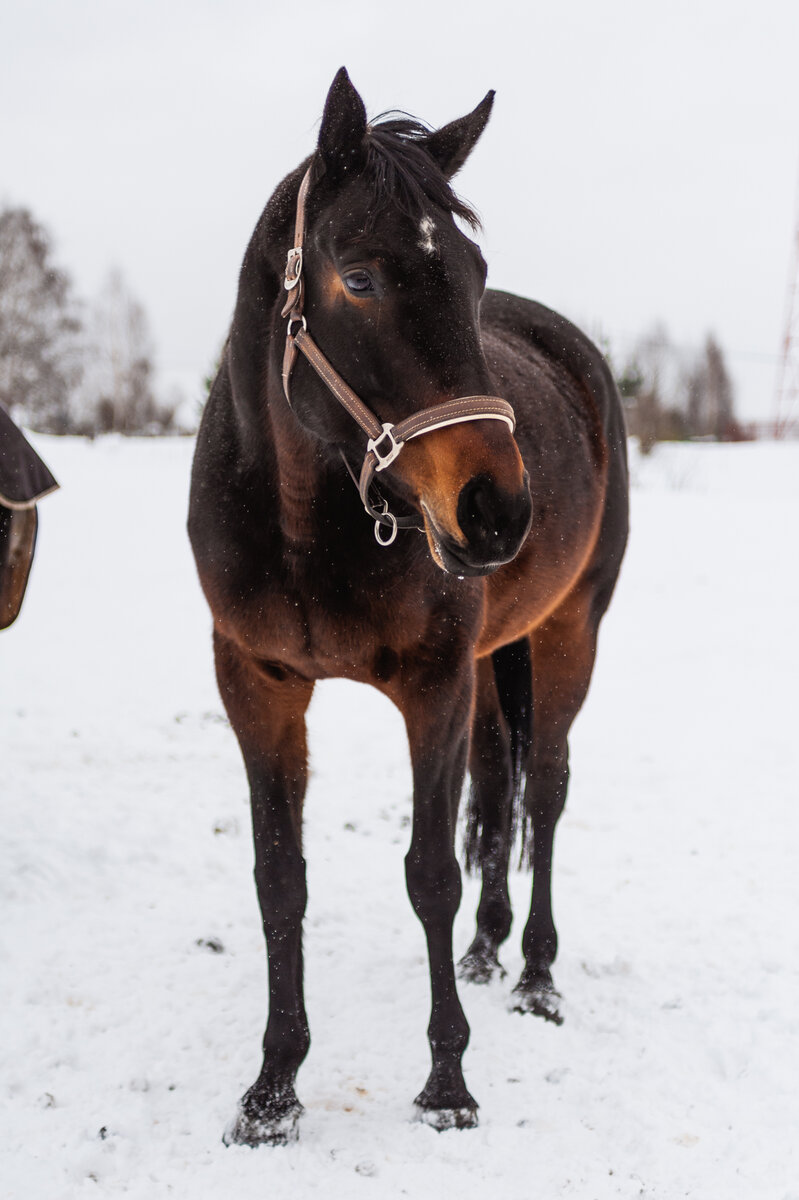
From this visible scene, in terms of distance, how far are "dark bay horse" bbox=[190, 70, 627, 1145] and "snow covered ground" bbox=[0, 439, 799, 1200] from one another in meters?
0.20

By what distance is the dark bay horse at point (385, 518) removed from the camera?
202 cm

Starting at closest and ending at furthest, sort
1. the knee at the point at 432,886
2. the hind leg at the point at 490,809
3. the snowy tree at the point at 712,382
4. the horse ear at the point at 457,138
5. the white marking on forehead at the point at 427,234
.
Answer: the white marking on forehead at the point at 427,234 < the horse ear at the point at 457,138 < the knee at the point at 432,886 < the hind leg at the point at 490,809 < the snowy tree at the point at 712,382

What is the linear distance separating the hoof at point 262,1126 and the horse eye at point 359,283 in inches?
85.2

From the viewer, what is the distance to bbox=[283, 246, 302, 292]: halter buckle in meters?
2.20

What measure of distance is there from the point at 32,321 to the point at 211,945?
28.5m

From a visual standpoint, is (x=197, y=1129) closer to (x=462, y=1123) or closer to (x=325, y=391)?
(x=462, y=1123)

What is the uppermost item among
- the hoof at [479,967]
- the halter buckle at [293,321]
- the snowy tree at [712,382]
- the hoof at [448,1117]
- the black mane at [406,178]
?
the black mane at [406,178]

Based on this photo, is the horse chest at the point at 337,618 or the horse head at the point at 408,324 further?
the horse chest at the point at 337,618

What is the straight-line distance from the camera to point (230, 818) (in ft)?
15.6

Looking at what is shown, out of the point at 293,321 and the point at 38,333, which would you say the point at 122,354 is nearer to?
the point at 38,333

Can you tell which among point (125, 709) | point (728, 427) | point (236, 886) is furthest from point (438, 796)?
point (728, 427)

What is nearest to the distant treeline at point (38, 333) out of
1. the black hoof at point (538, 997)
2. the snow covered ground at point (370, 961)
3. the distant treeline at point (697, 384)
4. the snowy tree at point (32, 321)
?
the snowy tree at point (32, 321)

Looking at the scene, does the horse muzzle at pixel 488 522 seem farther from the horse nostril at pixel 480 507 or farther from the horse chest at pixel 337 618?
the horse chest at pixel 337 618

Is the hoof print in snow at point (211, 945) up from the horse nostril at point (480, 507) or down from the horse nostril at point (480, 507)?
down
